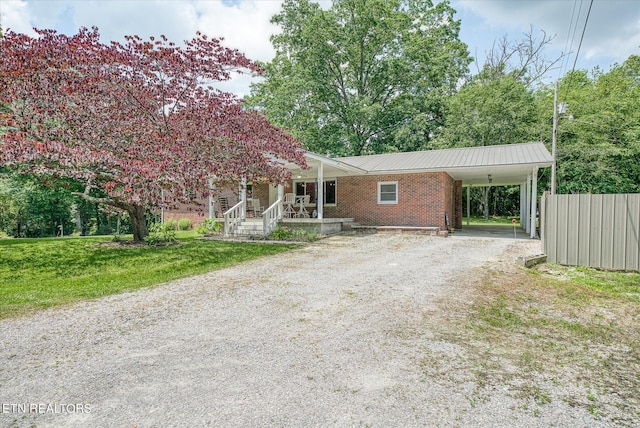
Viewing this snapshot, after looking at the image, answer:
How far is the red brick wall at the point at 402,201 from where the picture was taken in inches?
587

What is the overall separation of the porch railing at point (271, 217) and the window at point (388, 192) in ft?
15.6

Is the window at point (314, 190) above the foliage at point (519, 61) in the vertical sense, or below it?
below

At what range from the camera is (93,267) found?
25.6 feet

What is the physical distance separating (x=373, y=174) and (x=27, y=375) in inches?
563

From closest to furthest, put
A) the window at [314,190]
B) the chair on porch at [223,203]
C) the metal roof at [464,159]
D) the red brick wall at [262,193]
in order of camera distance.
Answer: the metal roof at [464,159] → the window at [314,190] → the red brick wall at [262,193] → the chair on porch at [223,203]

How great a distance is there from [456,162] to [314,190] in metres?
6.96

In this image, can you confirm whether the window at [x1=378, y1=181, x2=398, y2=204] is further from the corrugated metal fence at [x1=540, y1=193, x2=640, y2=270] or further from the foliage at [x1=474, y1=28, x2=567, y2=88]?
the foliage at [x1=474, y1=28, x2=567, y2=88]

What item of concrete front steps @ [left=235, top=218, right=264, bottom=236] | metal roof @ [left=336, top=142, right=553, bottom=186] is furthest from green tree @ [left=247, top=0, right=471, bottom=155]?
concrete front steps @ [left=235, top=218, right=264, bottom=236]

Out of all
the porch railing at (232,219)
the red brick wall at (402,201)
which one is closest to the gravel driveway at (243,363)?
the porch railing at (232,219)

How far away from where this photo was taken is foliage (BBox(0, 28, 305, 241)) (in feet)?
24.5

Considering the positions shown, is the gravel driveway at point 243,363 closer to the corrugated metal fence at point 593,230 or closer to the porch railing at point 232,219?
the corrugated metal fence at point 593,230

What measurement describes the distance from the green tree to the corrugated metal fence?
66.1ft

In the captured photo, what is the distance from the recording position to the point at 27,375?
2.80 meters

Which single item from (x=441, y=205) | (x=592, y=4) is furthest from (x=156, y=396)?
(x=441, y=205)
